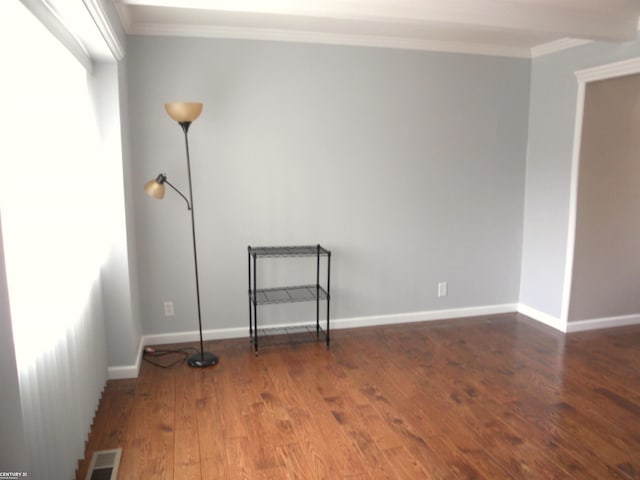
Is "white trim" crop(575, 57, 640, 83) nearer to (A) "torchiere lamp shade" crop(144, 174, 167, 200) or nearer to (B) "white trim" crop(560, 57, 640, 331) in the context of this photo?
(B) "white trim" crop(560, 57, 640, 331)

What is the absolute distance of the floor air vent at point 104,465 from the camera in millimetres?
2109

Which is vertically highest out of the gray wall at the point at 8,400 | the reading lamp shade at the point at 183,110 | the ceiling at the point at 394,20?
the ceiling at the point at 394,20

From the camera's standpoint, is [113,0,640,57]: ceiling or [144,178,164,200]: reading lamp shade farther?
[144,178,164,200]: reading lamp shade

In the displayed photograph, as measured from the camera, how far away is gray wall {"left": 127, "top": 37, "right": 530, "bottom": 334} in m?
3.45

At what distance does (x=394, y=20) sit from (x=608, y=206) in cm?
242

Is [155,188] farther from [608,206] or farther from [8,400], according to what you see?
[608,206]

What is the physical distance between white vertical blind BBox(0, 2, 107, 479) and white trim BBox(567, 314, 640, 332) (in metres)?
3.64

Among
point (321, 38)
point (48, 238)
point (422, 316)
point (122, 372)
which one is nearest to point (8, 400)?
point (48, 238)

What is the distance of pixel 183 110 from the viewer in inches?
116

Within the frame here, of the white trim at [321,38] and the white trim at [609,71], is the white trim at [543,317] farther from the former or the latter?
the white trim at [321,38]

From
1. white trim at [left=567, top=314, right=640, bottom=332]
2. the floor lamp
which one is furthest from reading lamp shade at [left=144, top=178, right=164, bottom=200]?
white trim at [left=567, top=314, right=640, bottom=332]

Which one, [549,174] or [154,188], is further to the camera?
[549,174]

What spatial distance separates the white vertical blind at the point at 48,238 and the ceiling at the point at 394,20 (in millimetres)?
825

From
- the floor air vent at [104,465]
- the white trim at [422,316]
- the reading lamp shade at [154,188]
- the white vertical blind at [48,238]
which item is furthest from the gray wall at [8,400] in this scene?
the white trim at [422,316]
